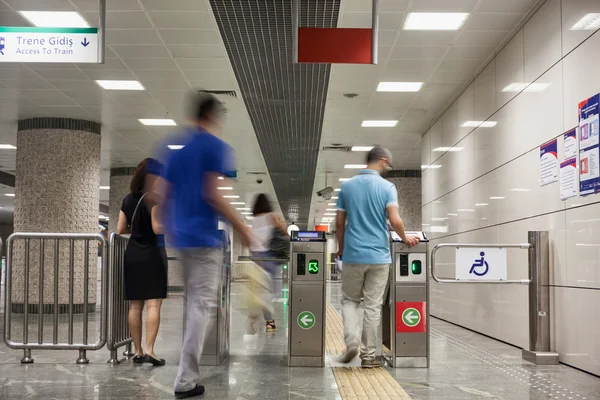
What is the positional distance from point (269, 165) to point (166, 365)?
12.4 m

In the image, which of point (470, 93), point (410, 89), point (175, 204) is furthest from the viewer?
point (410, 89)

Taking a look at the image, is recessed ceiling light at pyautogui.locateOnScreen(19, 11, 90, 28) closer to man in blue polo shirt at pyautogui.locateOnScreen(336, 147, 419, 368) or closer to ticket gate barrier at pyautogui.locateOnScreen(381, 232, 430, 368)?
man in blue polo shirt at pyautogui.locateOnScreen(336, 147, 419, 368)

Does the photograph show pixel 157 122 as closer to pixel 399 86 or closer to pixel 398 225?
pixel 399 86

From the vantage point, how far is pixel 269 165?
17484mm

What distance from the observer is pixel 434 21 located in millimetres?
7152

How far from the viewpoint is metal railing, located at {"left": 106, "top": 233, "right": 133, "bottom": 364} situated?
5418 millimetres

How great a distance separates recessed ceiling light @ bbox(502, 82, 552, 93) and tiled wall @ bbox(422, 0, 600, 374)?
2 centimetres

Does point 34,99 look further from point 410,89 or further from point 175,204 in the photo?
point 175,204

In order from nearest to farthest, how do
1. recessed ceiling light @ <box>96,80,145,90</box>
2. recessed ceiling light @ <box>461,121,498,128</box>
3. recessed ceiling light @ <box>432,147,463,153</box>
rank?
recessed ceiling light @ <box>461,121,498,128</box>
recessed ceiling light @ <box>96,80,145,90</box>
recessed ceiling light @ <box>432,147,463,153</box>

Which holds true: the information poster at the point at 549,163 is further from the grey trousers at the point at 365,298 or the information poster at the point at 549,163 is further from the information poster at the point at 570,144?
the grey trousers at the point at 365,298

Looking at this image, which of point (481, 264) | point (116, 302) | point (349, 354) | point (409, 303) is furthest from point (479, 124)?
point (116, 302)

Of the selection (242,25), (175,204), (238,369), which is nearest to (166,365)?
(238,369)

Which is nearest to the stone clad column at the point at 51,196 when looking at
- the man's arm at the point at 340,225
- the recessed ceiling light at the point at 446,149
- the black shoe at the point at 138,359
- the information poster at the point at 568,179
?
the recessed ceiling light at the point at 446,149

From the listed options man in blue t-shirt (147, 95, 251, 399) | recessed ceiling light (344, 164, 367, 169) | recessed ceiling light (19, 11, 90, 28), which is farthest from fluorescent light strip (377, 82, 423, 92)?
recessed ceiling light (344, 164, 367, 169)
